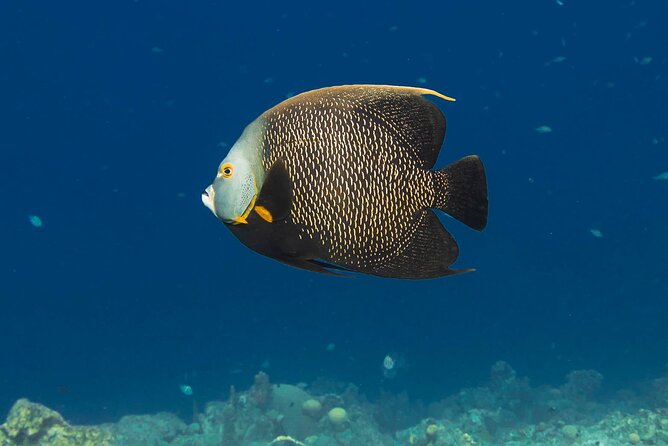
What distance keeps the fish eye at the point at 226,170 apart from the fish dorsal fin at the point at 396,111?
0.23m

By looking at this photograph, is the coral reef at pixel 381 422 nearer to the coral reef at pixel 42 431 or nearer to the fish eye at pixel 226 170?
the coral reef at pixel 42 431

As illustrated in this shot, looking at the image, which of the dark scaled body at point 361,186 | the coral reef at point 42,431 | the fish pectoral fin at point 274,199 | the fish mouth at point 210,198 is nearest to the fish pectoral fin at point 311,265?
the dark scaled body at point 361,186

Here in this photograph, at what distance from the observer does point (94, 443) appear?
29.5 ft

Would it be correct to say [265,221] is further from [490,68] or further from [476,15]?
[490,68]

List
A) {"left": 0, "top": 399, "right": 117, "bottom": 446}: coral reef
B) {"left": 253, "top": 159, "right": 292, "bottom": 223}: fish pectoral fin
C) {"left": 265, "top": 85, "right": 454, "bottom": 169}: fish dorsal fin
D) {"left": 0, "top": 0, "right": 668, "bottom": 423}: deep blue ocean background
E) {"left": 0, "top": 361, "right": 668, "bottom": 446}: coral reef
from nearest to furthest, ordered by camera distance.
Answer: {"left": 253, "top": 159, "right": 292, "bottom": 223}: fish pectoral fin, {"left": 265, "top": 85, "right": 454, "bottom": 169}: fish dorsal fin, {"left": 0, "top": 399, "right": 117, "bottom": 446}: coral reef, {"left": 0, "top": 361, "right": 668, "bottom": 446}: coral reef, {"left": 0, "top": 0, "right": 668, "bottom": 423}: deep blue ocean background

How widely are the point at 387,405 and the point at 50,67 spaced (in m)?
26.6

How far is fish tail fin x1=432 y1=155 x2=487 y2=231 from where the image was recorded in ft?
4.86

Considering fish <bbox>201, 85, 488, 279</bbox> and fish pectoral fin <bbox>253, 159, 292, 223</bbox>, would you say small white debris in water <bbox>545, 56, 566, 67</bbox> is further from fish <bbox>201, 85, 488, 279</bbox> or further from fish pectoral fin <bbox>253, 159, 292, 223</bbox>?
fish pectoral fin <bbox>253, 159, 292, 223</bbox>

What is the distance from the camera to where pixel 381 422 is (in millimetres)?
19125

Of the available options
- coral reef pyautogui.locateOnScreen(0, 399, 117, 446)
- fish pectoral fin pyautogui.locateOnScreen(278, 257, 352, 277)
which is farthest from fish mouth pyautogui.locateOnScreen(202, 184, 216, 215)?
coral reef pyautogui.locateOnScreen(0, 399, 117, 446)

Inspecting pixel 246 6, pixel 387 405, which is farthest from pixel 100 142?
pixel 387 405

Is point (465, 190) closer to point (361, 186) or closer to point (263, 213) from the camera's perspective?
point (361, 186)

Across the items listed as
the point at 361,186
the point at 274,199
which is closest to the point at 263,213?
the point at 274,199

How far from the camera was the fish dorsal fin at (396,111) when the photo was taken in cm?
155
